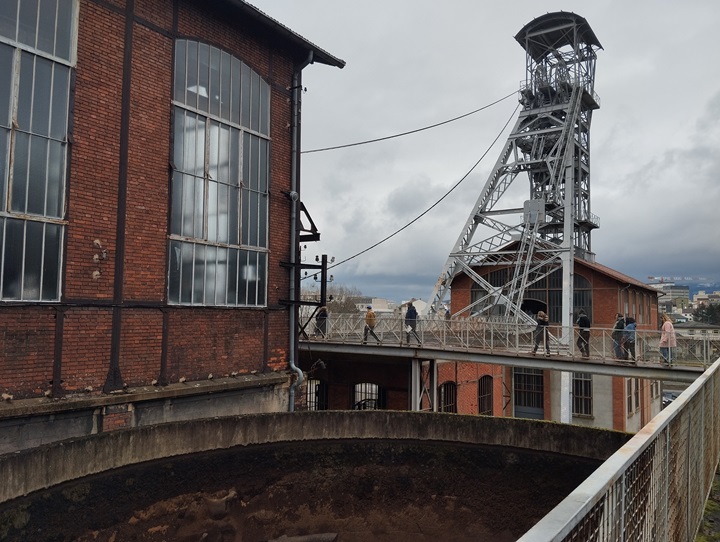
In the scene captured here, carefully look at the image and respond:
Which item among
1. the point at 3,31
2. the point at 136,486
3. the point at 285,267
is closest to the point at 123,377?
the point at 136,486

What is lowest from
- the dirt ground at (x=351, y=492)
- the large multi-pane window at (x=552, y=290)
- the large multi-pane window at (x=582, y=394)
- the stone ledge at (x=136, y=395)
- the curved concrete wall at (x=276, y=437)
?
the large multi-pane window at (x=582, y=394)

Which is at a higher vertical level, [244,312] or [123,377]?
[244,312]

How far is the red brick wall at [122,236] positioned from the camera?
8.54m

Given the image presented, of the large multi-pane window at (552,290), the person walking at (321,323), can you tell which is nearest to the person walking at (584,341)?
the person walking at (321,323)

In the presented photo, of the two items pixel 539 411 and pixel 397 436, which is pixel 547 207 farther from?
pixel 397 436

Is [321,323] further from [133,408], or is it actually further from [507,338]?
[133,408]

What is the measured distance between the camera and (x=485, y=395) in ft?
77.6

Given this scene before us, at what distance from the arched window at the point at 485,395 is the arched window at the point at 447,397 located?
8.36 ft

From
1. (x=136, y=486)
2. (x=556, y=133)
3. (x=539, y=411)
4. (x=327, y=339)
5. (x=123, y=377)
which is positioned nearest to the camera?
(x=136, y=486)

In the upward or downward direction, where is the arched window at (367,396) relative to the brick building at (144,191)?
downward

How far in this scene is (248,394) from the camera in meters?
11.7

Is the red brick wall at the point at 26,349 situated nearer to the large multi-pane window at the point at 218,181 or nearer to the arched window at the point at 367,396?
the large multi-pane window at the point at 218,181

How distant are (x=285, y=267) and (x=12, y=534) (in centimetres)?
813

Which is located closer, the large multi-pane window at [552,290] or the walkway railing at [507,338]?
the walkway railing at [507,338]
